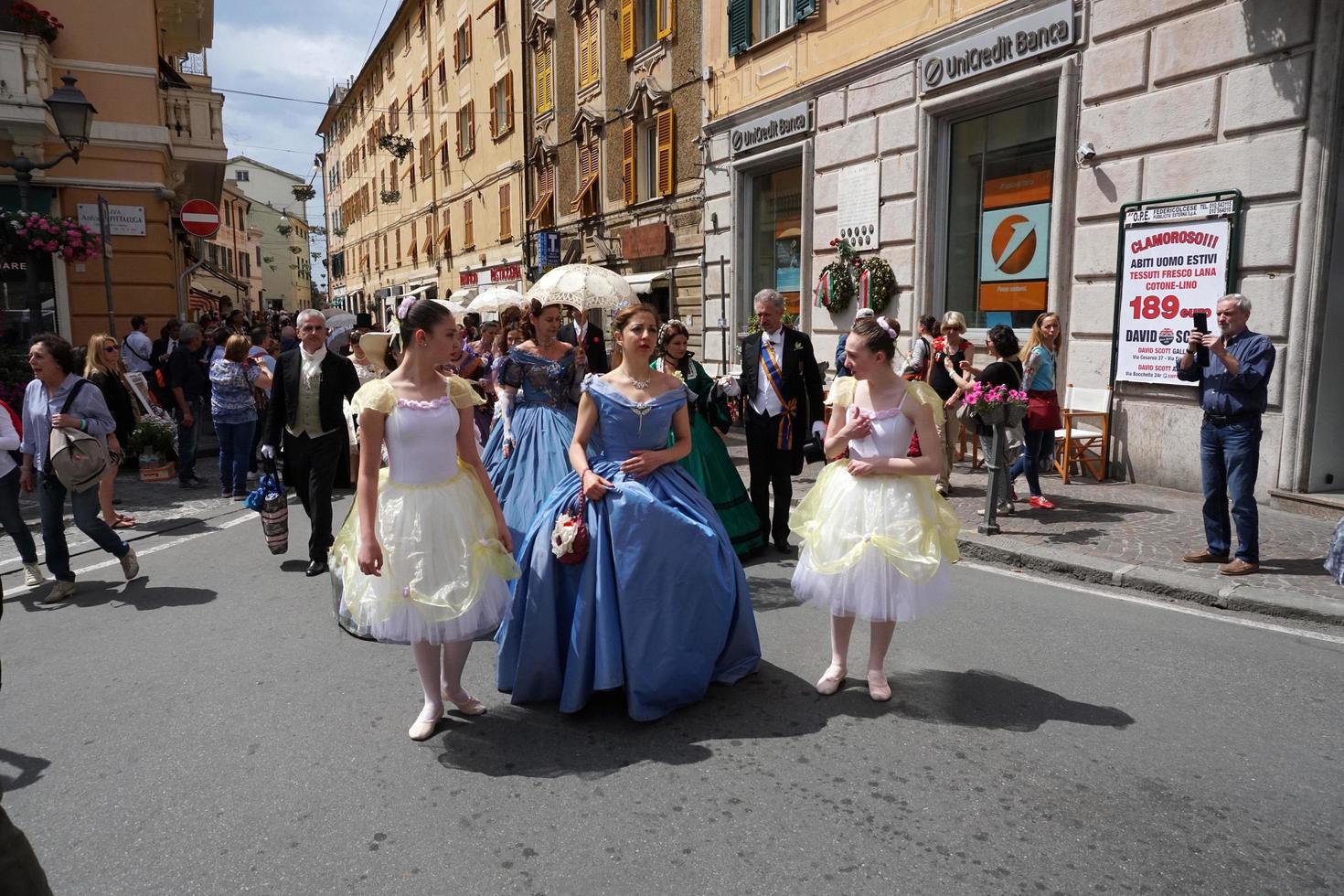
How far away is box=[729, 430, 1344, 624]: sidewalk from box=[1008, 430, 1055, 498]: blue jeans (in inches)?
9.9

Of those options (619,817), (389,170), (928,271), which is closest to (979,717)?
(619,817)

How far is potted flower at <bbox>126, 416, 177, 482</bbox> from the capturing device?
10633 mm

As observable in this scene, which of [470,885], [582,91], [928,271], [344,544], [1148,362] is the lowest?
[470,885]

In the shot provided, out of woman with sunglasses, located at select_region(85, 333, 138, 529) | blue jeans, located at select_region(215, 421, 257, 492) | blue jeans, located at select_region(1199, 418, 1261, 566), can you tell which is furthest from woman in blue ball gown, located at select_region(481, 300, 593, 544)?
blue jeans, located at select_region(215, 421, 257, 492)

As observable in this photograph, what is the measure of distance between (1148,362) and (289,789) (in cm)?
892

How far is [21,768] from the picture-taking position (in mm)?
3643

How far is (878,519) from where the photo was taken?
159 inches

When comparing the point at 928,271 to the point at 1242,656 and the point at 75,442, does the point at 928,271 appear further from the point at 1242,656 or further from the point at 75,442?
the point at 75,442

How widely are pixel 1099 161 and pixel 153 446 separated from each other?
35.8 ft

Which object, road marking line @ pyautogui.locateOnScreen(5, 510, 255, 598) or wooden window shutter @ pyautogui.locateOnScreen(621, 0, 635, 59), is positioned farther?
wooden window shutter @ pyautogui.locateOnScreen(621, 0, 635, 59)

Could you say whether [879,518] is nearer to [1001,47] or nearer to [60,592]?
[60,592]

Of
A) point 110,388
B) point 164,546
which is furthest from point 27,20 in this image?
point 164,546

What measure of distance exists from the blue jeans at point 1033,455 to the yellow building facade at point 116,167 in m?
15.7

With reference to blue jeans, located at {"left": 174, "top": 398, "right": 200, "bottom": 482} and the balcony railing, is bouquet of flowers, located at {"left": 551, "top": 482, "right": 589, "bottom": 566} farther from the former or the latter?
the balcony railing
